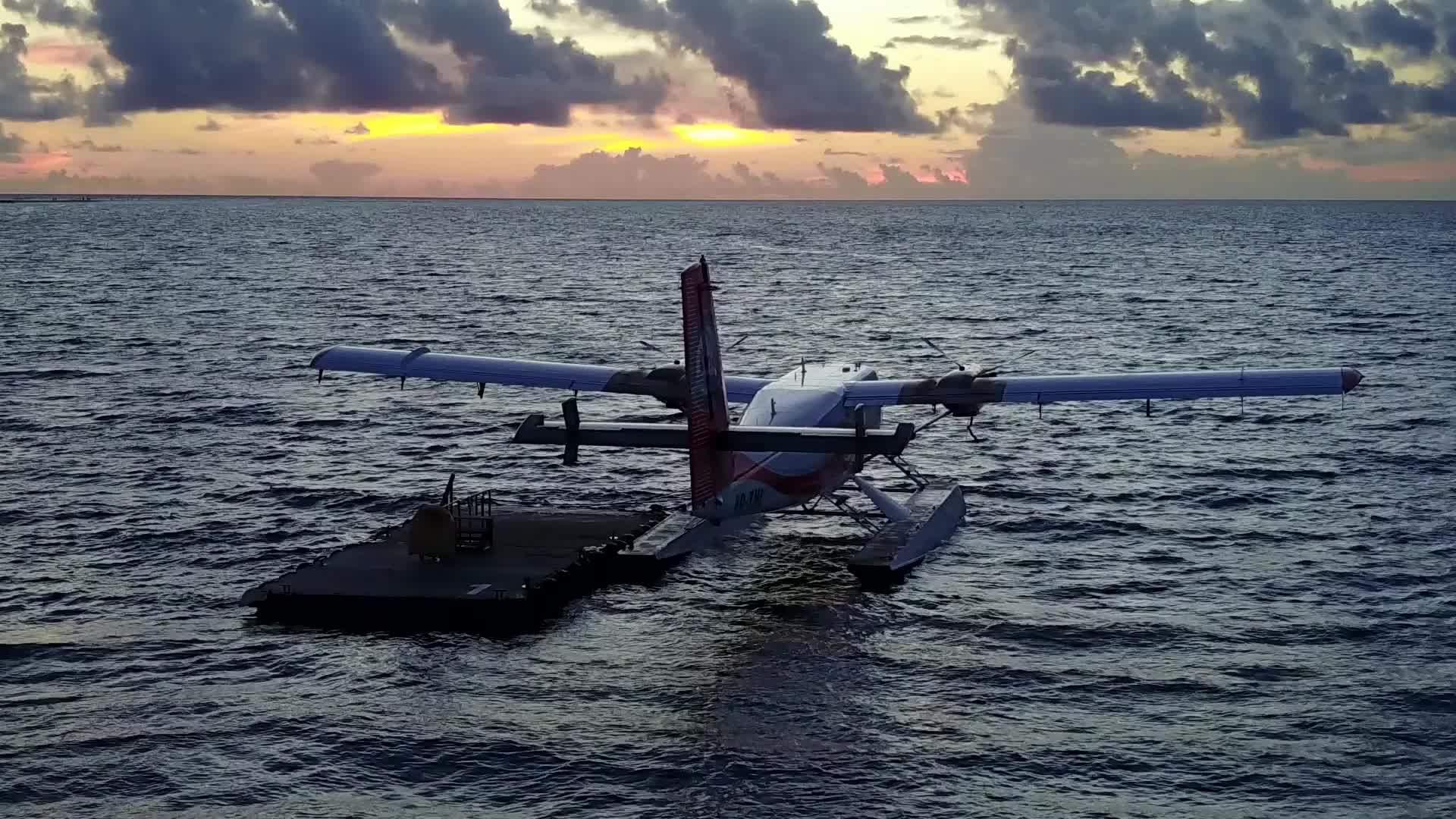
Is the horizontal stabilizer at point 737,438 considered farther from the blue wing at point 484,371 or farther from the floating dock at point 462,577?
the blue wing at point 484,371

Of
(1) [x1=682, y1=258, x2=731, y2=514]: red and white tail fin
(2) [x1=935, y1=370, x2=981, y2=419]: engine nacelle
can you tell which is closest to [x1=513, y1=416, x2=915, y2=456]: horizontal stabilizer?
(1) [x1=682, y1=258, x2=731, y2=514]: red and white tail fin

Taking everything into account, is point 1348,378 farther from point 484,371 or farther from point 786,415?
point 484,371

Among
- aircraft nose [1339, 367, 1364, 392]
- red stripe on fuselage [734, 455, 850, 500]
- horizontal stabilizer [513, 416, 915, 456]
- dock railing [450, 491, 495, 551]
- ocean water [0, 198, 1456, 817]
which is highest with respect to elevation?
aircraft nose [1339, 367, 1364, 392]

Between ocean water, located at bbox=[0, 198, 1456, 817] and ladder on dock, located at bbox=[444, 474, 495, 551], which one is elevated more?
ladder on dock, located at bbox=[444, 474, 495, 551]

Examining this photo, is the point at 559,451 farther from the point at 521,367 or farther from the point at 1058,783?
the point at 1058,783

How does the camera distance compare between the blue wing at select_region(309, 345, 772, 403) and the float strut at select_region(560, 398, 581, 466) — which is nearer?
the float strut at select_region(560, 398, 581, 466)

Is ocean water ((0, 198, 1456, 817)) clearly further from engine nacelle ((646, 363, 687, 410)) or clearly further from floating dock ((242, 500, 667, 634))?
engine nacelle ((646, 363, 687, 410))

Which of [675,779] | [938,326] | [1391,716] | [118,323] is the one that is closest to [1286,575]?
[1391,716]

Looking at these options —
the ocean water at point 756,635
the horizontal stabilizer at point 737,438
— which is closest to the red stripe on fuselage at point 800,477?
the horizontal stabilizer at point 737,438
